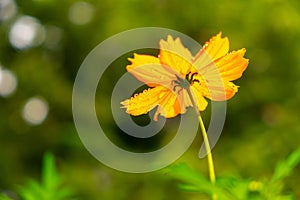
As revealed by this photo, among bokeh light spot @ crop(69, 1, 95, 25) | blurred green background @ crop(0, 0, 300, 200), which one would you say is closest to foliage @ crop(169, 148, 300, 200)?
blurred green background @ crop(0, 0, 300, 200)

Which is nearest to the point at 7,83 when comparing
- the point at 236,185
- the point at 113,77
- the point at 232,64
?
the point at 113,77

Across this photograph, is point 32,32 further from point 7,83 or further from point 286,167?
point 286,167

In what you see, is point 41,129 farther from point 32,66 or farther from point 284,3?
point 284,3

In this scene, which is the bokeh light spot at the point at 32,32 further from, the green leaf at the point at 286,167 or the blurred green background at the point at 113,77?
the green leaf at the point at 286,167

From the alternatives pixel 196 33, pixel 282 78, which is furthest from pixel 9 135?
pixel 282 78

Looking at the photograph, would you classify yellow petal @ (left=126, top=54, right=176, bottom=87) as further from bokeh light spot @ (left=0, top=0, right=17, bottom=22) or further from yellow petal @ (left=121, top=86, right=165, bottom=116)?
bokeh light spot @ (left=0, top=0, right=17, bottom=22)

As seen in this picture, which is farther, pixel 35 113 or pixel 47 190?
pixel 35 113
